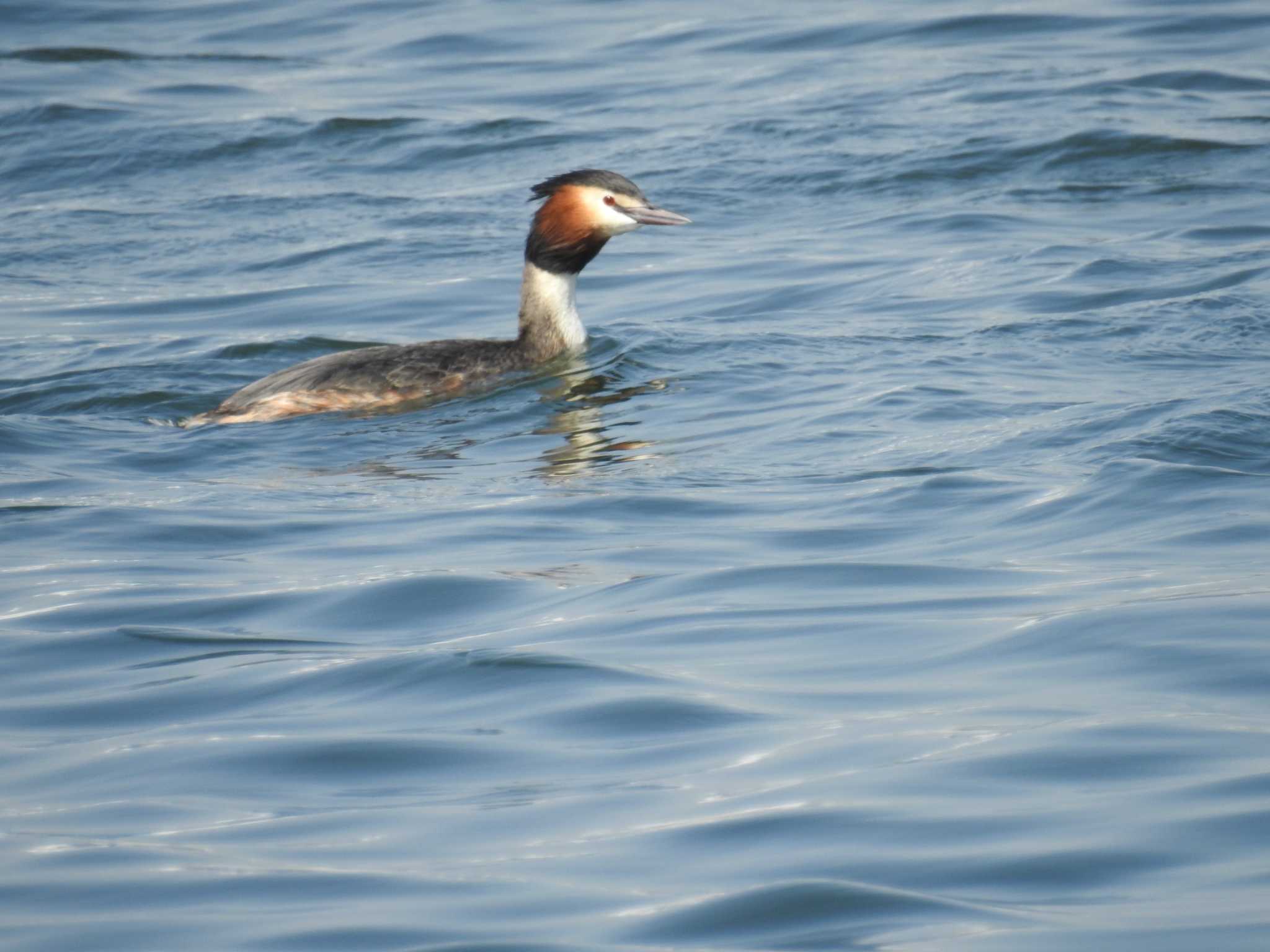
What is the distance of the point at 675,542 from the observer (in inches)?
282

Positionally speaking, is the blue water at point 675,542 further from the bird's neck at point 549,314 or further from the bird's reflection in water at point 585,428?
the bird's neck at point 549,314

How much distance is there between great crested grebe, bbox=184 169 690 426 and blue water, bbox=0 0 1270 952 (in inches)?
6.0

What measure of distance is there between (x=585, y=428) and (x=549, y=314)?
174 cm

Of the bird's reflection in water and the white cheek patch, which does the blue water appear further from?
the white cheek patch

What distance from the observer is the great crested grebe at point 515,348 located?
387 inches

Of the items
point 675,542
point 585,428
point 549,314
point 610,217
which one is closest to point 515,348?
point 549,314

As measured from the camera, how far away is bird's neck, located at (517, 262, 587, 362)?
11055 mm

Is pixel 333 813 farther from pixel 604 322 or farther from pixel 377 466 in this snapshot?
pixel 604 322

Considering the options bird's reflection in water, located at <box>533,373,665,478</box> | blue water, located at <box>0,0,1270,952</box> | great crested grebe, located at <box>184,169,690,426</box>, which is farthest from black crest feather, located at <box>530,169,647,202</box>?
bird's reflection in water, located at <box>533,373,665,478</box>

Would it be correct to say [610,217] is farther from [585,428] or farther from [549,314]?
[585,428]

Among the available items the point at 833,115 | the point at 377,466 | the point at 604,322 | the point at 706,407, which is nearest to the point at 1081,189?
the point at 833,115

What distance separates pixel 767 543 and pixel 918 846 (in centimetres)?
294

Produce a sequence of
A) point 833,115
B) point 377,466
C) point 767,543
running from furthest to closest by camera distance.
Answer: point 833,115
point 377,466
point 767,543

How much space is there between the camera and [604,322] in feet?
40.0
